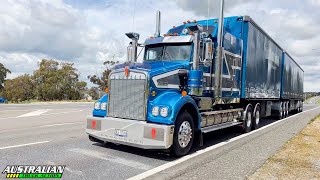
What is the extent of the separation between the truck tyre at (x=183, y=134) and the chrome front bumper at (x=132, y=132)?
0.94 ft

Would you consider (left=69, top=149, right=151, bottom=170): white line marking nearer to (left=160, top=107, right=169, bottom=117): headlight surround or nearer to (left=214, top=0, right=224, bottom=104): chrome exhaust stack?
(left=160, top=107, right=169, bottom=117): headlight surround

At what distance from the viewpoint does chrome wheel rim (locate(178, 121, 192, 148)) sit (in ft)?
22.7

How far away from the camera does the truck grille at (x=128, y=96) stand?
688 cm

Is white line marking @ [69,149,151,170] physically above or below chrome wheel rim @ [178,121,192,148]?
below

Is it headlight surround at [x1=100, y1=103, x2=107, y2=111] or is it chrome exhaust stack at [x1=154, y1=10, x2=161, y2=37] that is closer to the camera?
headlight surround at [x1=100, y1=103, x2=107, y2=111]

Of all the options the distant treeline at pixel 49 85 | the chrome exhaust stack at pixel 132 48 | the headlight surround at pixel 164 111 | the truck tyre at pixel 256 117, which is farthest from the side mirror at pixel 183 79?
the distant treeline at pixel 49 85

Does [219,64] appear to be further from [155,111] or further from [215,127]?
[155,111]

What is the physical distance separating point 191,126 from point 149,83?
1.51m

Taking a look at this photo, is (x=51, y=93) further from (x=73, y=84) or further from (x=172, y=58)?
(x=172, y=58)

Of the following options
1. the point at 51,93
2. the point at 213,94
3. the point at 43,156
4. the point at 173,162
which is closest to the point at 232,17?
the point at 213,94


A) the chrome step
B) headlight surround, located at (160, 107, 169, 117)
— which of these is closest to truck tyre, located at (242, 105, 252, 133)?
the chrome step

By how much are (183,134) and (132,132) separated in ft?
3.91

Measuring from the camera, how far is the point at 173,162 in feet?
21.1

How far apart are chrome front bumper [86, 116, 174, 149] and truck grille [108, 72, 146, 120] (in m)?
0.19
